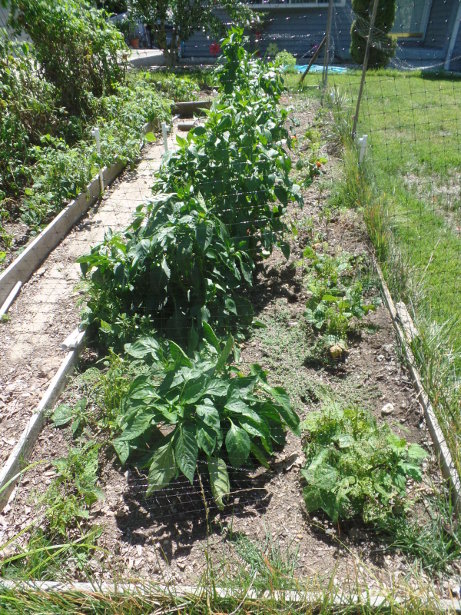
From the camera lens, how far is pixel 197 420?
2418 mm

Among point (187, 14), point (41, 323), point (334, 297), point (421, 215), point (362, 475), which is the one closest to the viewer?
point (362, 475)

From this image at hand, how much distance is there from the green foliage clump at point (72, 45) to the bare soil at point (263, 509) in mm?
5119

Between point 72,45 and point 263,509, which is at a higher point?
point 72,45

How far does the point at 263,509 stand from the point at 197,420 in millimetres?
564

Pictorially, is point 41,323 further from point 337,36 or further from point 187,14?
point 337,36

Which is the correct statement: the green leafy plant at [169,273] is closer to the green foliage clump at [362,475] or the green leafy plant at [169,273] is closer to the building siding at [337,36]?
the green foliage clump at [362,475]

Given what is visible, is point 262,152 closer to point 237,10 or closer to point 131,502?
point 131,502

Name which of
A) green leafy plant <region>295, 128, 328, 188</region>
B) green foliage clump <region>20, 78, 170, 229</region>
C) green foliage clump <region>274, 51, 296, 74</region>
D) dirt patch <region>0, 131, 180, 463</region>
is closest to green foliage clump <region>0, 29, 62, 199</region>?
green foliage clump <region>20, 78, 170, 229</region>

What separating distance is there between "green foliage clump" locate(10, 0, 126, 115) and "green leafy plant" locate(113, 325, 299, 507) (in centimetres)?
562

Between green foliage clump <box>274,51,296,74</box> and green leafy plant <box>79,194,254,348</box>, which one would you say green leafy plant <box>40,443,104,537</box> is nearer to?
green leafy plant <box>79,194,254,348</box>

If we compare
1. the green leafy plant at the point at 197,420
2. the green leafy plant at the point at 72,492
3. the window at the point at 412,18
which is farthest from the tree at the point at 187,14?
the green leafy plant at the point at 72,492

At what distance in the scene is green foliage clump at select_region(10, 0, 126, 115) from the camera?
6.41 m

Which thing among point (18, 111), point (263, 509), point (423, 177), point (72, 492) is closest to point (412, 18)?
point (423, 177)

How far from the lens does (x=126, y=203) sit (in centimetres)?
567
